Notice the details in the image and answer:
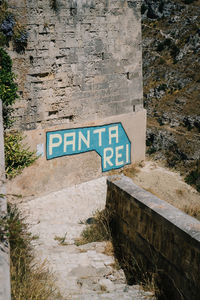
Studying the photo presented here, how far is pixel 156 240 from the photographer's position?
5305 millimetres

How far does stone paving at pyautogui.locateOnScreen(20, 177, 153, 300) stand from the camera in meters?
5.15

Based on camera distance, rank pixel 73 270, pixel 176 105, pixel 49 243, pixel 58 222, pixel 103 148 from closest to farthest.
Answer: pixel 73 270
pixel 49 243
pixel 58 222
pixel 103 148
pixel 176 105

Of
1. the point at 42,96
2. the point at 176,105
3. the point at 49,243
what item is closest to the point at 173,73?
→ the point at 176,105

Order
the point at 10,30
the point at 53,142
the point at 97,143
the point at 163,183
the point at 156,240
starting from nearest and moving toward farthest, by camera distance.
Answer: the point at 156,240, the point at 10,30, the point at 53,142, the point at 97,143, the point at 163,183

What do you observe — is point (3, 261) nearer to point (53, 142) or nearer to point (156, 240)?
point (156, 240)

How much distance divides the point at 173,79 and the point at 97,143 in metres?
24.5

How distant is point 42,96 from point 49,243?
4.17 m

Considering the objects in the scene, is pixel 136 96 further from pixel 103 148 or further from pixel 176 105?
pixel 176 105

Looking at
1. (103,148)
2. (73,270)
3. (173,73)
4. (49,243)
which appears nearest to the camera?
(73,270)

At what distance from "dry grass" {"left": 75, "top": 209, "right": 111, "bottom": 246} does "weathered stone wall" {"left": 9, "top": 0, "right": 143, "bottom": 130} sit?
3.66 meters

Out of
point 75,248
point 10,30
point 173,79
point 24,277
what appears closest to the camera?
point 24,277

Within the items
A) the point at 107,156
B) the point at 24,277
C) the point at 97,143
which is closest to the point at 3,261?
the point at 24,277

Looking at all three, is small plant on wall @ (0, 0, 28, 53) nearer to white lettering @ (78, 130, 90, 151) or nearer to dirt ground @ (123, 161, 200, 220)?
white lettering @ (78, 130, 90, 151)

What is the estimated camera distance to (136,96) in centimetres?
1159
